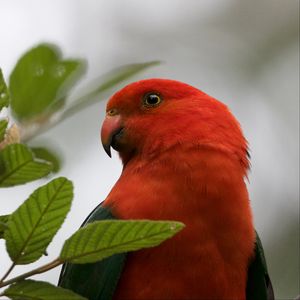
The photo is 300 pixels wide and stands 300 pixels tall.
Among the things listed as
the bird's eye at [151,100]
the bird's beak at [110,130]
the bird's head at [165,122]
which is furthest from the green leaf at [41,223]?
the bird's eye at [151,100]

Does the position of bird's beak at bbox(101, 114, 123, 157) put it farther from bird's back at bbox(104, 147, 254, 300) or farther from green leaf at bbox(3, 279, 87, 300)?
green leaf at bbox(3, 279, 87, 300)

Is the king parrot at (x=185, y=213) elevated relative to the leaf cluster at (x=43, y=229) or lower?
lower

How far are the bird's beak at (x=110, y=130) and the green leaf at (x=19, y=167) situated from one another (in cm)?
198

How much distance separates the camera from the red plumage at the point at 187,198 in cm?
364

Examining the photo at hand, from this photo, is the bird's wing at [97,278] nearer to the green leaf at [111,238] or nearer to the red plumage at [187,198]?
the red plumage at [187,198]

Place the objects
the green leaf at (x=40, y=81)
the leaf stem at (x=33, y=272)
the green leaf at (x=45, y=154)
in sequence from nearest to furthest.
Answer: the leaf stem at (x=33, y=272), the green leaf at (x=40, y=81), the green leaf at (x=45, y=154)

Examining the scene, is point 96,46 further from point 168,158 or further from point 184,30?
point 168,158

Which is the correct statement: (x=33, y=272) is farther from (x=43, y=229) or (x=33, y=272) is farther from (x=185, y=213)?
(x=185, y=213)

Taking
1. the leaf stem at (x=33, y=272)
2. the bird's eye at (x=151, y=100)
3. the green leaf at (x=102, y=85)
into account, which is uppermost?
the green leaf at (x=102, y=85)

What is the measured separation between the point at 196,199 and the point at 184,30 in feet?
24.1

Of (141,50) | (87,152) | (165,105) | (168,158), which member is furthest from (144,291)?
(141,50)

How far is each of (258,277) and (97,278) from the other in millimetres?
868

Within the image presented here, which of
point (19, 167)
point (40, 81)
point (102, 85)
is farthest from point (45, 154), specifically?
point (19, 167)

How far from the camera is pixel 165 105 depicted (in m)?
4.49
